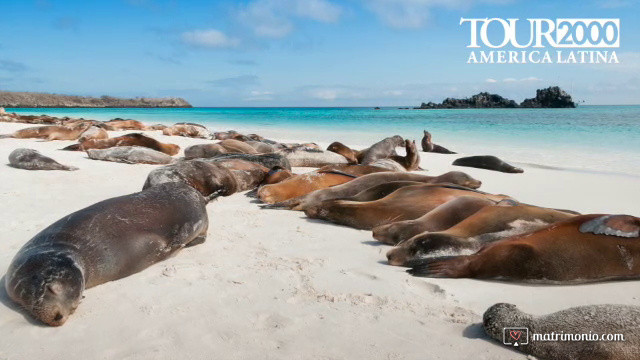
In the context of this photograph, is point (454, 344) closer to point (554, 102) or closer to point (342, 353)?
point (342, 353)

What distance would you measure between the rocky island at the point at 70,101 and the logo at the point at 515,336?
303 feet

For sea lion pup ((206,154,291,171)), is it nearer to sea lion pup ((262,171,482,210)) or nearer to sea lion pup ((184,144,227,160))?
sea lion pup ((184,144,227,160))

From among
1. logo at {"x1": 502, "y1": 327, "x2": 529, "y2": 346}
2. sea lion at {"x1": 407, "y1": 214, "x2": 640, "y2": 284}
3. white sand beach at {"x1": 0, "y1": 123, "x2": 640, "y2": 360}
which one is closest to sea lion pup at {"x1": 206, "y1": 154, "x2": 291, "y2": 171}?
white sand beach at {"x1": 0, "y1": 123, "x2": 640, "y2": 360}

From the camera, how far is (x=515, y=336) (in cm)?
238

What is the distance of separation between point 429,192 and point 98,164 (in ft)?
20.6

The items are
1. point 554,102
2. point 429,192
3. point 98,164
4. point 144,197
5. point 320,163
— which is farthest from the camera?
point 554,102

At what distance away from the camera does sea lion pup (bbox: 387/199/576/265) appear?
141 inches

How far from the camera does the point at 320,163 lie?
977 cm

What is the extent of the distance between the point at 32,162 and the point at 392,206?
5.95 meters

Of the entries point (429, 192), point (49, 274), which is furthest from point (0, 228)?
point (429, 192)

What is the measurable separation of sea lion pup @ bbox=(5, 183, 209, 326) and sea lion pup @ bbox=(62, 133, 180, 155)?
266 inches

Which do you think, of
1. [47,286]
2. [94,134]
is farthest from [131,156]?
[47,286]

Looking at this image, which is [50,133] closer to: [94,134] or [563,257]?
[94,134]

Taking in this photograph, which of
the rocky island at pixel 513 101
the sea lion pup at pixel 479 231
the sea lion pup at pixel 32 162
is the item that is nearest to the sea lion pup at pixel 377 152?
the sea lion pup at pixel 32 162
